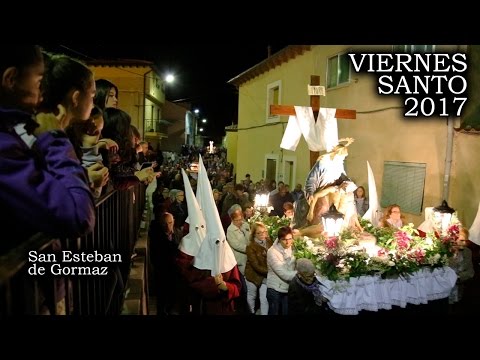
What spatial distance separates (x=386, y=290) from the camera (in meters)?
4.55

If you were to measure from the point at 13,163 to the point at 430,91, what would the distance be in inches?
158

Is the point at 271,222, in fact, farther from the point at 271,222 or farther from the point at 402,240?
the point at 402,240

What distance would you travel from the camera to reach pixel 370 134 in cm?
842

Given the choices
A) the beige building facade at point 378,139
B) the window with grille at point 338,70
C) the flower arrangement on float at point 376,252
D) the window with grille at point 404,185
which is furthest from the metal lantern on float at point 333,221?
the window with grille at point 338,70

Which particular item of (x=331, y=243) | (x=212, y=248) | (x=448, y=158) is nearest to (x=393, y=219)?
(x=448, y=158)

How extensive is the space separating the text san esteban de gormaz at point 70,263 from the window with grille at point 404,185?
5927mm

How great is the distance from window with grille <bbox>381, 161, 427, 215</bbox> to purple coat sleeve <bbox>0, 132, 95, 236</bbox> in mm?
6673

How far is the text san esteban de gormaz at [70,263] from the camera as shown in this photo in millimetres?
1857

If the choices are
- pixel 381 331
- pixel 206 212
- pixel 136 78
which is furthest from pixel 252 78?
pixel 381 331

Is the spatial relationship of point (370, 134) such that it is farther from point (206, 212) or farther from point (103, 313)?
point (103, 313)

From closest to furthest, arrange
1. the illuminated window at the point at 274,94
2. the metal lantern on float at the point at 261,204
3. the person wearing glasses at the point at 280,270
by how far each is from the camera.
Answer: the person wearing glasses at the point at 280,270, the metal lantern on float at the point at 261,204, the illuminated window at the point at 274,94

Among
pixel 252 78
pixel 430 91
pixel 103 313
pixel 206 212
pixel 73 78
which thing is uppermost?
pixel 252 78

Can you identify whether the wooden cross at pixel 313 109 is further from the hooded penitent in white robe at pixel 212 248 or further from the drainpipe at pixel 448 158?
the hooded penitent in white robe at pixel 212 248

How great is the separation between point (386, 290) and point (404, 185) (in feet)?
11.4
